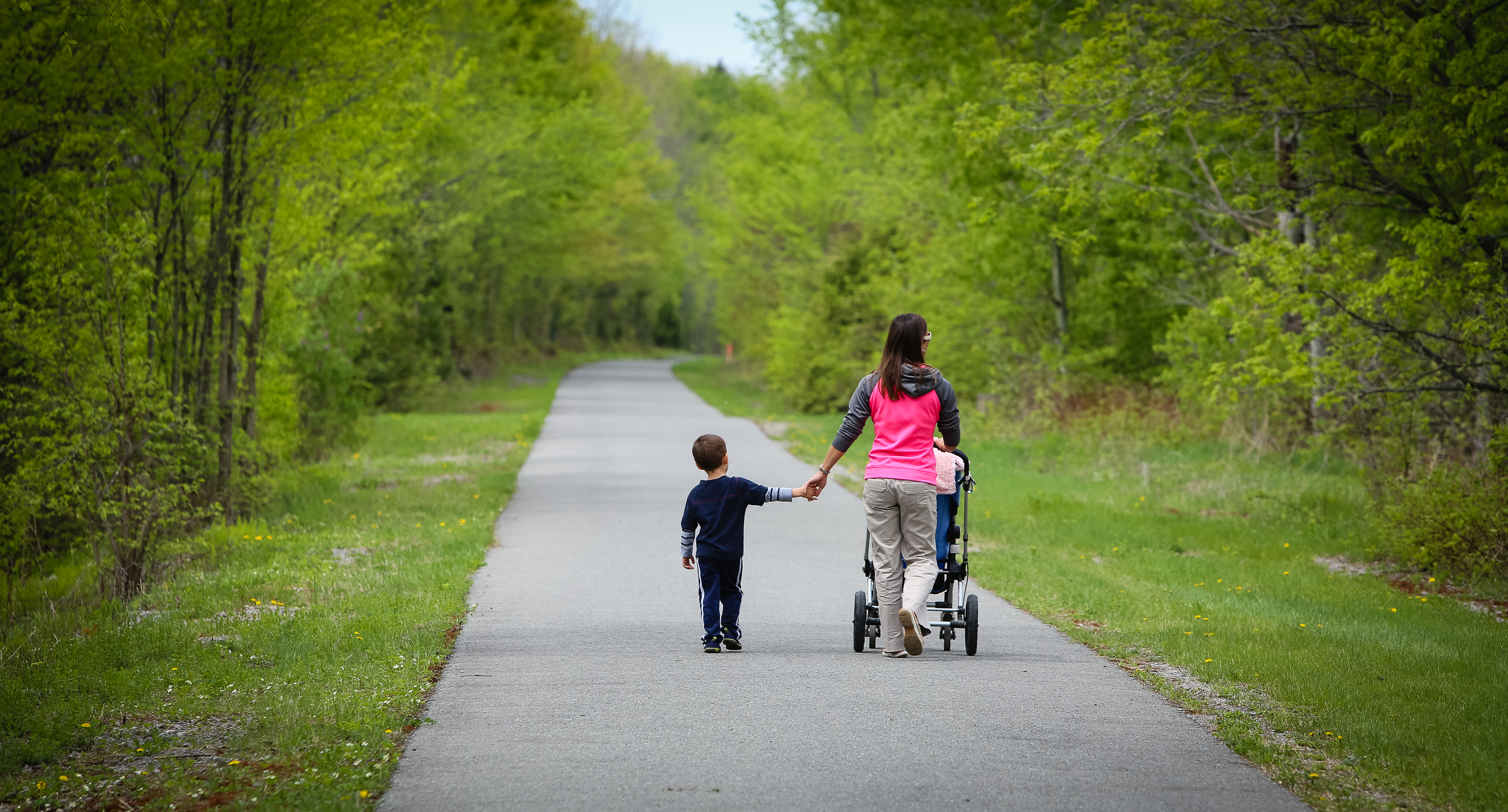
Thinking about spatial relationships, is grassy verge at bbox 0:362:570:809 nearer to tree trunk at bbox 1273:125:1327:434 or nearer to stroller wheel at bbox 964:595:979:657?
stroller wheel at bbox 964:595:979:657

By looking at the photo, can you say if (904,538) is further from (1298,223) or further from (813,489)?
(1298,223)

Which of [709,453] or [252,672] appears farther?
[709,453]

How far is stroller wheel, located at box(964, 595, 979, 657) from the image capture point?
293 inches

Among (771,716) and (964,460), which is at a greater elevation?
(964,460)

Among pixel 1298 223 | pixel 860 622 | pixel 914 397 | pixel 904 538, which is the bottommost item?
pixel 860 622

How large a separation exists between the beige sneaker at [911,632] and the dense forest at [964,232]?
5274 mm

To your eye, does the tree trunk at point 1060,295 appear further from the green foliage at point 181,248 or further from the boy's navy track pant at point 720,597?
the boy's navy track pant at point 720,597

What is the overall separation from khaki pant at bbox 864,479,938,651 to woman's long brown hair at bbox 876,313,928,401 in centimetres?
51

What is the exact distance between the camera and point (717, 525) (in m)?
7.37

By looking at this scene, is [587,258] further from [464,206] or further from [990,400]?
[990,400]

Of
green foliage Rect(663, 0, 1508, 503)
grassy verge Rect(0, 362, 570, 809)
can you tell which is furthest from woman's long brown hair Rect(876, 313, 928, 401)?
green foliage Rect(663, 0, 1508, 503)

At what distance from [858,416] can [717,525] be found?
1000mm

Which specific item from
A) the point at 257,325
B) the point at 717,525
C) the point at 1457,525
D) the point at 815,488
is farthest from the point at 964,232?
the point at 717,525

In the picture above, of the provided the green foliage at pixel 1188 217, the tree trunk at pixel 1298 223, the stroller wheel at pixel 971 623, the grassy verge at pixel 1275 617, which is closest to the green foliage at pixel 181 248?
the stroller wheel at pixel 971 623
